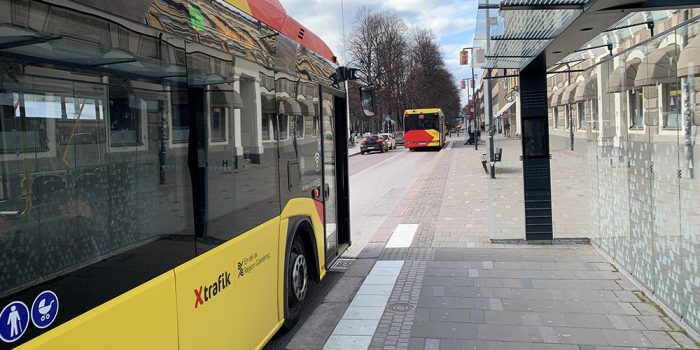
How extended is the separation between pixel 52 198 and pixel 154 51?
2.97ft

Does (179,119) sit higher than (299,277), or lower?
higher

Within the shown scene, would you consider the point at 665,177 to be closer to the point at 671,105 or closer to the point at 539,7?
the point at 671,105

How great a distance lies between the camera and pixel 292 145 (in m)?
4.74

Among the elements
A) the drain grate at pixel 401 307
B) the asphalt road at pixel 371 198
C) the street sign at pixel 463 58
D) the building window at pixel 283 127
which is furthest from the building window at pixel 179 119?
the street sign at pixel 463 58

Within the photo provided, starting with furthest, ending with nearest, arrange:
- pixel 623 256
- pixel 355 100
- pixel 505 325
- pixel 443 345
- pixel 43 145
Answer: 1. pixel 355 100
2. pixel 623 256
3. pixel 505 325
4. pixel 443 345
5. pixel 43 145

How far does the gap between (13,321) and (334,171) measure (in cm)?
497

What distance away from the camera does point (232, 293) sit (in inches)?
131

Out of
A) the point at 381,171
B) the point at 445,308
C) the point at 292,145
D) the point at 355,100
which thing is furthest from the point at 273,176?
the point at 355,100

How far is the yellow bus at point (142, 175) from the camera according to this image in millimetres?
1851

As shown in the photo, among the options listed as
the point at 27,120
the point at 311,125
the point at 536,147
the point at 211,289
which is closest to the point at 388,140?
the point at 536,147

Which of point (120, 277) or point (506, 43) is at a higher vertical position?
point (506, 43)

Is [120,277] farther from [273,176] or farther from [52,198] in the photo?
[273,176]

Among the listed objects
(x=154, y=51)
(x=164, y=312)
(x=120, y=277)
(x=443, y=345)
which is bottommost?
(x=443, y=345)

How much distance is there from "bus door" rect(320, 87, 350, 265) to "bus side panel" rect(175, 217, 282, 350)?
1.94m
